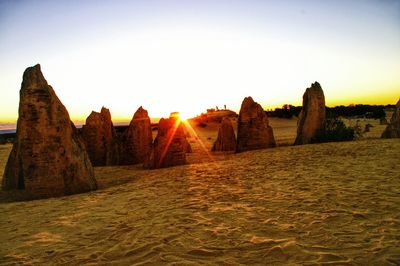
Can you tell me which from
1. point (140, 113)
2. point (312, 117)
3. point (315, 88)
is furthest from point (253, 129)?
point (140, 113)

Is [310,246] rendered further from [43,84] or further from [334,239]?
[43,84]

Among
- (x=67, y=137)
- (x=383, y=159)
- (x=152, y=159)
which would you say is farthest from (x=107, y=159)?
(x=383, y=159)

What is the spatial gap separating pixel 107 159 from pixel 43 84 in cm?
501

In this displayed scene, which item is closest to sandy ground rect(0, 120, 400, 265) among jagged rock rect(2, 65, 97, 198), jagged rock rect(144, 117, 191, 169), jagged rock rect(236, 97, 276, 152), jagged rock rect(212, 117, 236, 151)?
jagged rock rect(2, 65, 97, 198)

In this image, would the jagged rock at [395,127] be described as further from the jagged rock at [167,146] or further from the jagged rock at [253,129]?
the jagged rock at [167,146]

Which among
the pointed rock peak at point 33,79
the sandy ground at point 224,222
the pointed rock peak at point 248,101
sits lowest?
the sandy ground at point 224,222

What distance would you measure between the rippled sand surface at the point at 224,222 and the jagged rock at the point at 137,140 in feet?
15.3

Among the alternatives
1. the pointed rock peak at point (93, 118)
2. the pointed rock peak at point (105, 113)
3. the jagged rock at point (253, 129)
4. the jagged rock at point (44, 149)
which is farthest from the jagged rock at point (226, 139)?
the jagged rock at point (44, 149)

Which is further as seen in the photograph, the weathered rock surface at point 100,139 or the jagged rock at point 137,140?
the jagged rock at point 137,140

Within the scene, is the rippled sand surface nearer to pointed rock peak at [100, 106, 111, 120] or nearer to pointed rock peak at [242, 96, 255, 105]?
pointed rock peak at [100, 106, 111, 120]

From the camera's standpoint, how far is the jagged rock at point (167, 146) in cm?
991

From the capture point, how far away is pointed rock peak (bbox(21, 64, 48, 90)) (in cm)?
679

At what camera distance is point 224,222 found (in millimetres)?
3943

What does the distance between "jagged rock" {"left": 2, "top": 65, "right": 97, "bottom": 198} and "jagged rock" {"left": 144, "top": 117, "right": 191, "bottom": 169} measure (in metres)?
3.07
